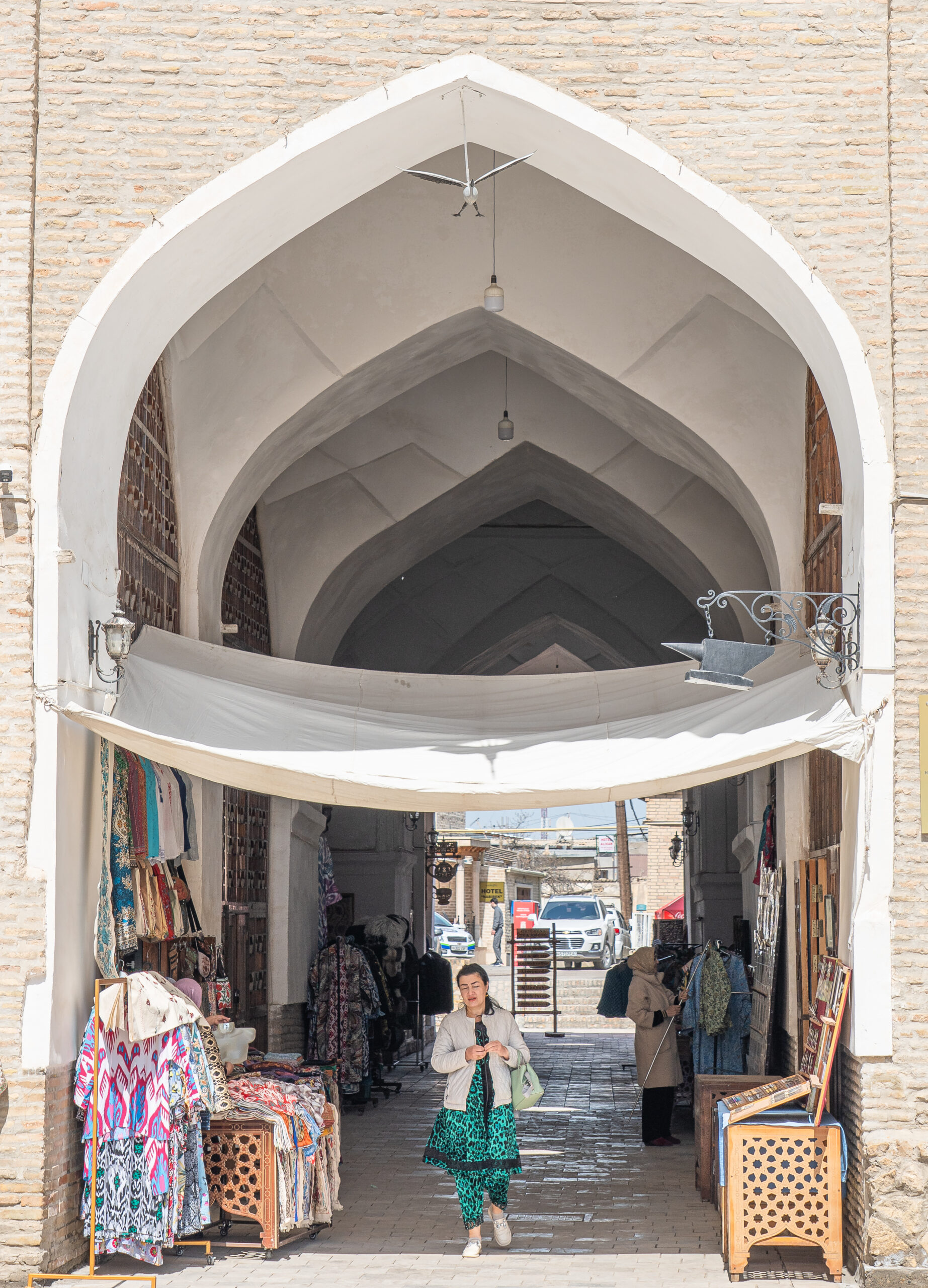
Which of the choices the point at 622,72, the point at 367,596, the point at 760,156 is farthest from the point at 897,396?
the point at 367,596

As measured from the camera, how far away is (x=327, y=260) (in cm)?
761

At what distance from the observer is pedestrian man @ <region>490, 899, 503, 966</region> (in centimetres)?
2972

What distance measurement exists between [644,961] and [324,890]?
303 centimetres

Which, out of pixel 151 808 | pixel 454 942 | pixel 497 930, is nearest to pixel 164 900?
pixel 151 808

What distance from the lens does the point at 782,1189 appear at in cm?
516

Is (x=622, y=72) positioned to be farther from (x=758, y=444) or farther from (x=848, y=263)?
(x=758, y=444)

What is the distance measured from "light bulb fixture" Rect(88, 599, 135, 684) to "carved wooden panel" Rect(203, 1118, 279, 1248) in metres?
1.92

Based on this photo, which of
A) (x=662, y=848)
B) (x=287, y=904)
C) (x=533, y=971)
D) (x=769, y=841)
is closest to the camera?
(x=769, y=841)

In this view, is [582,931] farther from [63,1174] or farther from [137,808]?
[63,1174]

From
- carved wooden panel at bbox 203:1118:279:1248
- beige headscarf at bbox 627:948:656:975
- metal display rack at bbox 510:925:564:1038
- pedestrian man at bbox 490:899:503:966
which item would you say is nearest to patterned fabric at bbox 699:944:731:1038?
beige headscarf at bbox 627:948:656:975

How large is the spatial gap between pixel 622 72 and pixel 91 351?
95.5 inches

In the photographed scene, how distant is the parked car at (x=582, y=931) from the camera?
77.9 feet

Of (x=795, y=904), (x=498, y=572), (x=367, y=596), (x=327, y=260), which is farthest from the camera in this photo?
(x=498, y=572)

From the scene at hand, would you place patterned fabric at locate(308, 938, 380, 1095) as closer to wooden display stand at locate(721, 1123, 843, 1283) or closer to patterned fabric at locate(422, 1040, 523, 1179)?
patterned fabric at locate(422, 1040, 523, 1179)
